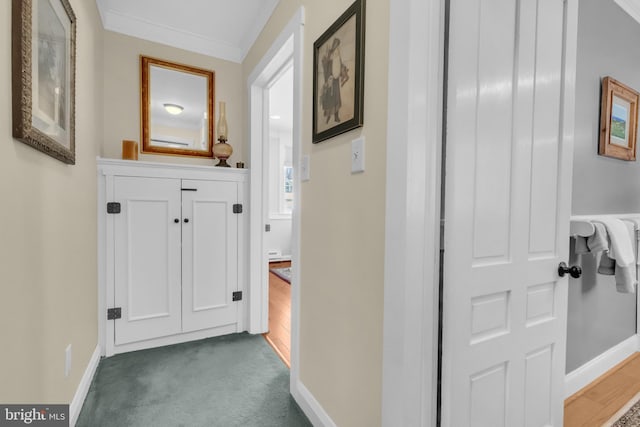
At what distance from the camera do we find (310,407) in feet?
4.85

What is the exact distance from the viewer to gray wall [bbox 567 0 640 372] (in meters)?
1.66

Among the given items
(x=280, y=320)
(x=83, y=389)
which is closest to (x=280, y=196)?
(x=280, y=320)

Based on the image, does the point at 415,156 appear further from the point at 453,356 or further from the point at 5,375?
the point at 5,375

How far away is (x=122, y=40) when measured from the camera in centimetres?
228

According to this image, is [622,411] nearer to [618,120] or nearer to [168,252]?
[618,120]

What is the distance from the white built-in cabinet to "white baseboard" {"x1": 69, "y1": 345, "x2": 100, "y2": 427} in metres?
0.20

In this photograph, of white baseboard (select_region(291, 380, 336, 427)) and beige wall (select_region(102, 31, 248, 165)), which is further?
beige wall (select_region(102, 31, 248, 165))

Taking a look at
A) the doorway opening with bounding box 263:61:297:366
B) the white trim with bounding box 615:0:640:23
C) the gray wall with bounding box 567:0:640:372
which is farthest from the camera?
the doorway opening with bounding box 263:61:297:366

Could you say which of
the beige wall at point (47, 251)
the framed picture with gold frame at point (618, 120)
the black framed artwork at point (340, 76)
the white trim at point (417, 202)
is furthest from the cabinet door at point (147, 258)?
the framed picture with gold frame at point (618, 120)

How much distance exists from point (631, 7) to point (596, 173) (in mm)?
1189

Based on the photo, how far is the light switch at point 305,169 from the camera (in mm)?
1538

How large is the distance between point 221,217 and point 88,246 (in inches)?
35.0

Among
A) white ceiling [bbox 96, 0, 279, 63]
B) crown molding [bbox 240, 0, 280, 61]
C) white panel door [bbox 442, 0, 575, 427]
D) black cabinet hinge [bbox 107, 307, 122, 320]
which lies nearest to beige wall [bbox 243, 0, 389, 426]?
white panel door [bbox 442, 0, 575, 427]

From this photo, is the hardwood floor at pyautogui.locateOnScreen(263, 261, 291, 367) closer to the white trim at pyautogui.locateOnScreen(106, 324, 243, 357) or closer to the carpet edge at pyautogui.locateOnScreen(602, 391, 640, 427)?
the white trim at pyautogui.locateOnScreen(106, 324, 243, 357)
